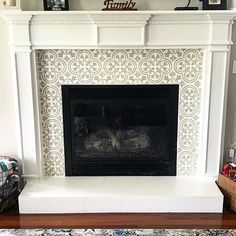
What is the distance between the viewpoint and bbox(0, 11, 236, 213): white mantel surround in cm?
261

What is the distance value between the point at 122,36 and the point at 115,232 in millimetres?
1414

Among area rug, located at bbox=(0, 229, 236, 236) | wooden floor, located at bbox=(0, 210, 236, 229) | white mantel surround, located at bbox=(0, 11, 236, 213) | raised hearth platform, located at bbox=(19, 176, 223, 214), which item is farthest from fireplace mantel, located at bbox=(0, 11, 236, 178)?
area rug, located at bbox=(0, 229, 236, 236)

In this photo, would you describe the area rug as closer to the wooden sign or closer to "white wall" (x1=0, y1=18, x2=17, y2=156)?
"white wall" (x1=0, y1=18, x2=17, y2=156)

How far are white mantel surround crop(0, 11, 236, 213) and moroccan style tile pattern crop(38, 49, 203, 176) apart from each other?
0.28ft

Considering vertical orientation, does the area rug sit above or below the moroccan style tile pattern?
below

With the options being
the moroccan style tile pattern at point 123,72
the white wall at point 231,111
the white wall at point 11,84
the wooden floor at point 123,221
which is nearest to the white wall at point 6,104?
the white wall at point 11,84

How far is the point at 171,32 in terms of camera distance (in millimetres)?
2676

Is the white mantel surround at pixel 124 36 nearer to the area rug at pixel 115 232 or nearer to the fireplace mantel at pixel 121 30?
the fireplace mantel at pixel 121 30

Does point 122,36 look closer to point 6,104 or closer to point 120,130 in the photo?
point 120,130

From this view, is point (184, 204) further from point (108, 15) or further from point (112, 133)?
point (108, 15)

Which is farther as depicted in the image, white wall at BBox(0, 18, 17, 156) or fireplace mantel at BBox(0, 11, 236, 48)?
white wall at BBox(0, 18, 17, 156)

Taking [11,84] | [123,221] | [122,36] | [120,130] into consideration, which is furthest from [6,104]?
[123,221]

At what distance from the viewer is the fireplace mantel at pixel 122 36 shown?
2.61 m

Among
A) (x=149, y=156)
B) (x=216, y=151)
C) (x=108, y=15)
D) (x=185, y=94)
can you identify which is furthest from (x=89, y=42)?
(x=216, y=151)
